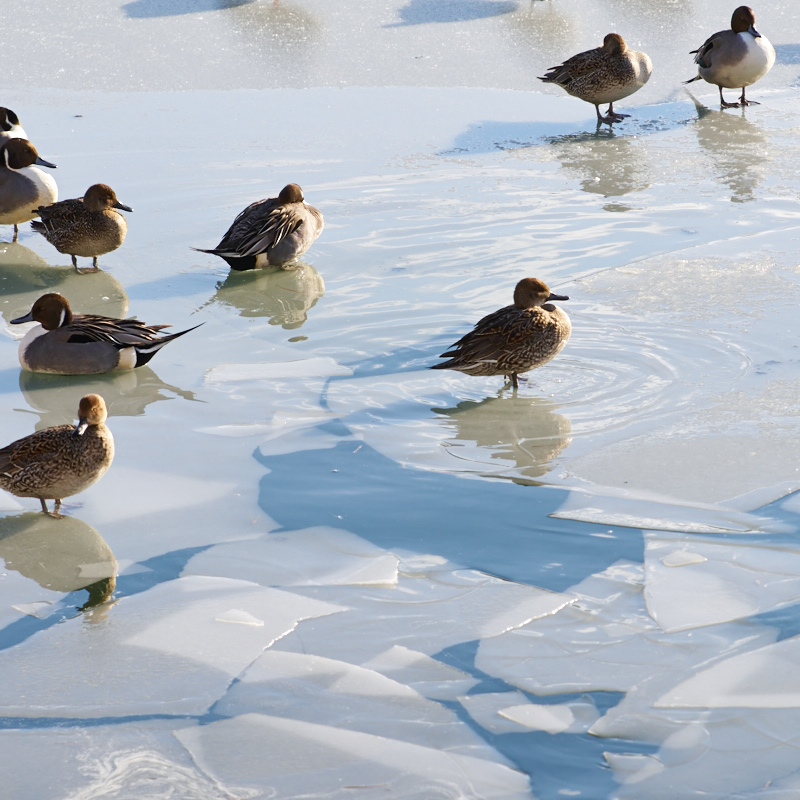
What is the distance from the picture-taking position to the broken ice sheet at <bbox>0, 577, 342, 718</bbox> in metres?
3.06

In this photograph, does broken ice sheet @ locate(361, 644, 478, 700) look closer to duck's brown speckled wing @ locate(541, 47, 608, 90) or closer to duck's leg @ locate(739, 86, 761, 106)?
duck's brown speckled wing @ locate(541, 47, 608, 90)

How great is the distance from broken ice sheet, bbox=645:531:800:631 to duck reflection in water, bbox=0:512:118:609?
1904 millimetres

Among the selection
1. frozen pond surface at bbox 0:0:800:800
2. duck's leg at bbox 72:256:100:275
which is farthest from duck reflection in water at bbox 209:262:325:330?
duck's leg at bbox 72:256:100:275

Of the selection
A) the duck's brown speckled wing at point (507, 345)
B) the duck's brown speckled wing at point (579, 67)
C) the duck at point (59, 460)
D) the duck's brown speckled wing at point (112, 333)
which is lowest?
the duck at point (59, 460)

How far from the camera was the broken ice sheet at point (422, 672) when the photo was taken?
303 cm

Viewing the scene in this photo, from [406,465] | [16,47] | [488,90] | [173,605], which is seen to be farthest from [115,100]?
[173,605]

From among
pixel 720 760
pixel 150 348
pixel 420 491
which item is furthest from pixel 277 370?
pixel 720 760

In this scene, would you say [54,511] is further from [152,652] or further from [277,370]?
[277,370]

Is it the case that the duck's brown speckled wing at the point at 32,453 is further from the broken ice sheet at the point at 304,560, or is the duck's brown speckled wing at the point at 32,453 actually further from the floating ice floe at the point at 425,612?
the floating ice floe at the point at 425,612

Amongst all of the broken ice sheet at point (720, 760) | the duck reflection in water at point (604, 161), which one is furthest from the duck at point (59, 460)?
the duck reflection in water at point (604, 161)

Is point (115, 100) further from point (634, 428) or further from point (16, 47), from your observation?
point (634, 428)

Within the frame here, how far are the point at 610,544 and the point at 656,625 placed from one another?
0.50m

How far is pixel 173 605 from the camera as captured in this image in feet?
11.5

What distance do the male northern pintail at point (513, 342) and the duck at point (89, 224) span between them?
9.39 ft
